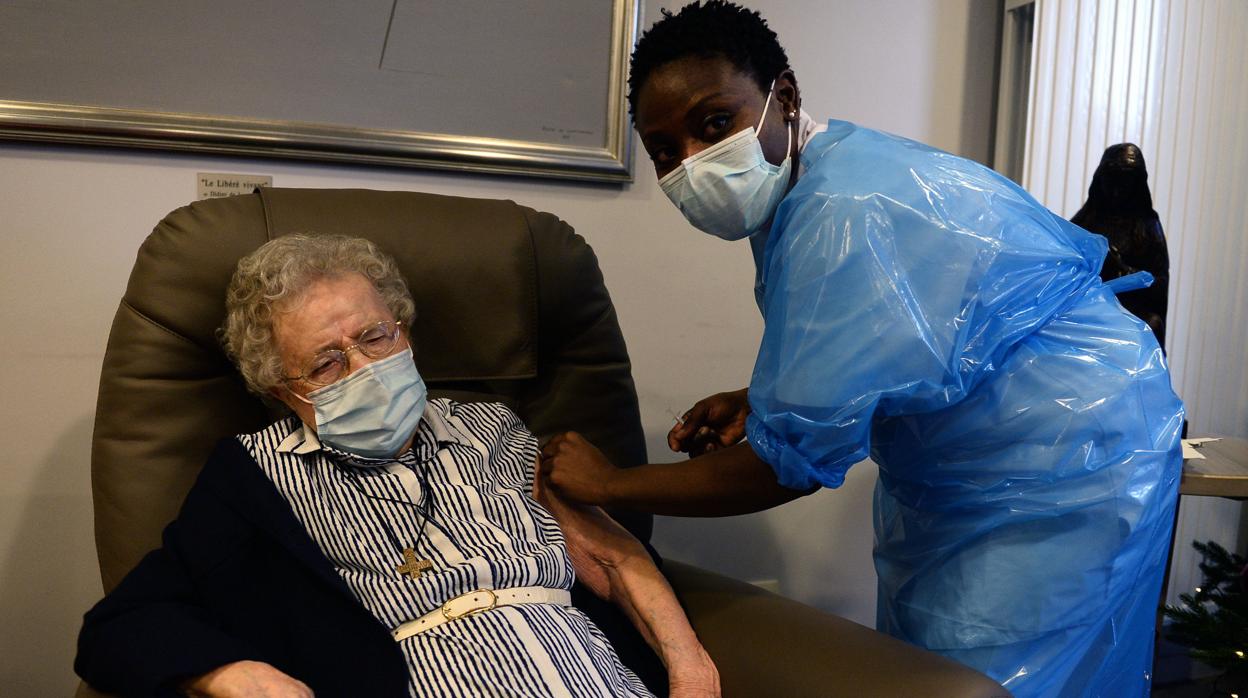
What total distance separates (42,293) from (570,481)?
1059 millimetres

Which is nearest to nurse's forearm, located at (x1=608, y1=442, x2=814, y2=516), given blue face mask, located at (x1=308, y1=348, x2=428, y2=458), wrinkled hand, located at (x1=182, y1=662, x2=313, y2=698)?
blue face mask, located at (x1=308, y1=348, x2=428, y2=458)

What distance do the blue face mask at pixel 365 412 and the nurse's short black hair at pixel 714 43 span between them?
492 millimetres

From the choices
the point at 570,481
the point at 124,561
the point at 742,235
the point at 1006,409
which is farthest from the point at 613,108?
the point at 124,561

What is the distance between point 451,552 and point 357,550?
0.12 meters

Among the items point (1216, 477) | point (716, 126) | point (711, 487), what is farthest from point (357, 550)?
point (1216, 477)

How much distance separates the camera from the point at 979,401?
3.68 ft

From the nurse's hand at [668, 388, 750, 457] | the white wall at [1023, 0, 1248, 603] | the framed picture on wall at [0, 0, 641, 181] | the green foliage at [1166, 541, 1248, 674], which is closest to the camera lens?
the nurse's hand at [668, 388, 750, 457]

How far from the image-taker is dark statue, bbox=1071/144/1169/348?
182 cm

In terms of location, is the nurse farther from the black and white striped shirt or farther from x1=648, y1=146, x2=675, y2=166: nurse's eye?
the black and white striped shirt

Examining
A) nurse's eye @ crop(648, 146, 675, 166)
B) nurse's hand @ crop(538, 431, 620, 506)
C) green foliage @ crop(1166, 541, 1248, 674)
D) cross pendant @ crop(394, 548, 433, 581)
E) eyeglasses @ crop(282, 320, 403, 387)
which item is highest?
nurse's eye @ crop(648, 146, 675, 166)

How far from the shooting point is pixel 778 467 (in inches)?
40.6

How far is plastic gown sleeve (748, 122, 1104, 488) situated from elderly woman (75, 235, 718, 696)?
1.27 ft

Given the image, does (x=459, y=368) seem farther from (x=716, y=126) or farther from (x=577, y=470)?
(x=716, y=126)

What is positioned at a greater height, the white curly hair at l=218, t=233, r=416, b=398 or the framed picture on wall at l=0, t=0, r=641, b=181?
the framed picture on wall at l=0, t=0, r=641, b=181
